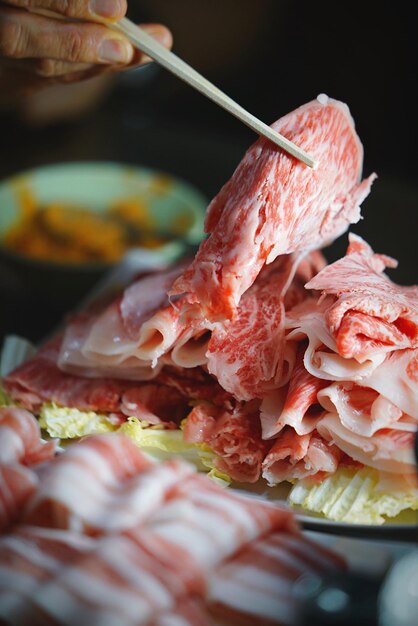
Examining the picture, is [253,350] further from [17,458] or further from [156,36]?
[156,36]

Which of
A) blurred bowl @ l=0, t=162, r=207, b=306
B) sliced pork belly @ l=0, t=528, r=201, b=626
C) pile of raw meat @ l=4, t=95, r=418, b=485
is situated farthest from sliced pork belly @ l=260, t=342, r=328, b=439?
blurred bowl @ l=0, t=162, r=207, b=306

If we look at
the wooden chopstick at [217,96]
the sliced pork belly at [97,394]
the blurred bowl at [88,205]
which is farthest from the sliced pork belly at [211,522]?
the blurred bowl at [88,205]

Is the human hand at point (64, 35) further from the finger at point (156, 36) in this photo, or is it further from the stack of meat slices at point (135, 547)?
the stack of meat slices at point (135, 547)

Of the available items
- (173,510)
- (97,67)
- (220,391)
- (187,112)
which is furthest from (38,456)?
(187,112)

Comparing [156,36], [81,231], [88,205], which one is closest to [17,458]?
[156,36]

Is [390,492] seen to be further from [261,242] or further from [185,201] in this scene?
[185,201]

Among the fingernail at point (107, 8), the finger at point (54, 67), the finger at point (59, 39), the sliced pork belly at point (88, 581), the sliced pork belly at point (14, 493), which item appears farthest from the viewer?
the finger at point (54, 67)
